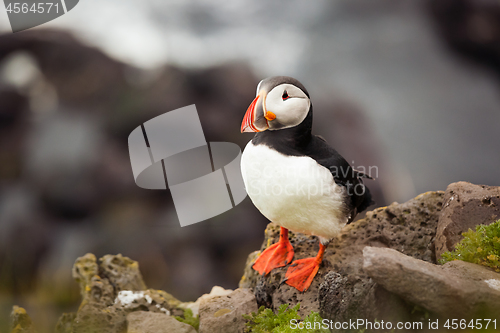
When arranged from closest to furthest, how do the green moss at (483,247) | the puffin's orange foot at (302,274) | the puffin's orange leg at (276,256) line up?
the green moss at (483,247) → the puffin's orange foot at (302,274) → the puffin's orange leg at (276,256)

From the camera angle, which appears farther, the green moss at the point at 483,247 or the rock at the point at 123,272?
the rock at the point at 123,272

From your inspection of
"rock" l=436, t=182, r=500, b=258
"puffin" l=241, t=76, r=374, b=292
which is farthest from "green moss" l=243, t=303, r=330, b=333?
"rock" l=436, t=182, r=500, b=258

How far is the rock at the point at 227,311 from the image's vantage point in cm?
153

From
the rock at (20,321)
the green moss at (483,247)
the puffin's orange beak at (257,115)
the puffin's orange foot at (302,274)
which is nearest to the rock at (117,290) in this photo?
the rock at (20,321)

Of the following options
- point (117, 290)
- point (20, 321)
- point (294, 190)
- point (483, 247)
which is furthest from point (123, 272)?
point (483, 247)

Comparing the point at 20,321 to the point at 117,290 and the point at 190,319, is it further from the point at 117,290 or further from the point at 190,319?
the point at 190,319

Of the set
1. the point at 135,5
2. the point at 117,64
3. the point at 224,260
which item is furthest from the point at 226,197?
the point at 135,5

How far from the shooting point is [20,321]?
141 centimetres

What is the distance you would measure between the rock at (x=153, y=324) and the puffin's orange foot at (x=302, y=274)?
0.54 metres

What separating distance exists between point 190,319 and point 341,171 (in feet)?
3.74

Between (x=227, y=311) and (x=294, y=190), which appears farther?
(x=227, y=311)

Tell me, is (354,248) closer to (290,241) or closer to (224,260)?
(290,241)

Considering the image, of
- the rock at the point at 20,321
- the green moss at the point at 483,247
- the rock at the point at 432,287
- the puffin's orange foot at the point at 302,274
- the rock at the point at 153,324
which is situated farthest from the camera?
the puffin's orange foot at the point at 302,274

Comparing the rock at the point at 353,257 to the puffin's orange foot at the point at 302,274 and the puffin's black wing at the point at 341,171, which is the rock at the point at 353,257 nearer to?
the puffin's orange foot at the point at 302,274
